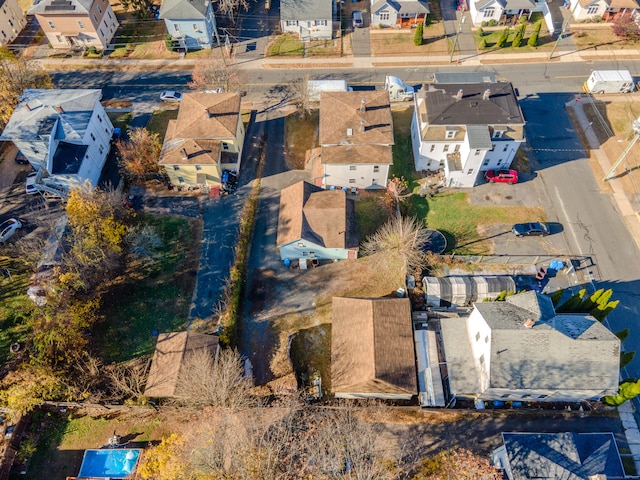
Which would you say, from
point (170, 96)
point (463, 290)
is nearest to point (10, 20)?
point (170, 96)

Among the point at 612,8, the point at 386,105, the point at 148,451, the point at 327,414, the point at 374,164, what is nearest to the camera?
the point at 148,451

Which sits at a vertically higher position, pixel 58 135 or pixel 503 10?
pixel 503 10

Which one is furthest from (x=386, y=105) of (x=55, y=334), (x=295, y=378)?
(x=55, y=334)

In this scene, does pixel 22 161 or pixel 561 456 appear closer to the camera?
pixel 561 456

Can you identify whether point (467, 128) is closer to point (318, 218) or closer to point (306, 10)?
point (318, 218)

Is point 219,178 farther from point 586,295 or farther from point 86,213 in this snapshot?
point 586,295

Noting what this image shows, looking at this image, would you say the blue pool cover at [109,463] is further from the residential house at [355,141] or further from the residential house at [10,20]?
the residential house at [10,20]

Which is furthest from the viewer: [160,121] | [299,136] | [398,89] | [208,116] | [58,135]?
[398,89]
